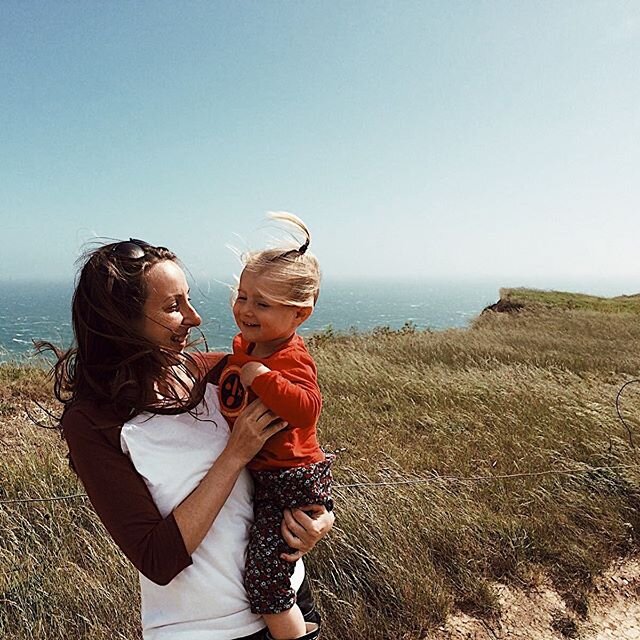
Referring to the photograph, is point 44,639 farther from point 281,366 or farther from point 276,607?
point 281,366

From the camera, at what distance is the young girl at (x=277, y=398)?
1.57 metres

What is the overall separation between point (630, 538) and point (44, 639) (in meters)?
3.92

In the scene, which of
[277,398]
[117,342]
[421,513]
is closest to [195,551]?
[277,398]

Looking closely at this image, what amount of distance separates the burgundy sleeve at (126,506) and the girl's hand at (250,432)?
22cm

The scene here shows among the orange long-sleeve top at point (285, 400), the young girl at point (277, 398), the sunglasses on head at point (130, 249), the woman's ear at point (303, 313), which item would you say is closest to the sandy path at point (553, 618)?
the young girl at point (277, 398)

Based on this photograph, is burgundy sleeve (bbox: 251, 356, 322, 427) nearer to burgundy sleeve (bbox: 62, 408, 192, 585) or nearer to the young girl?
the young girl

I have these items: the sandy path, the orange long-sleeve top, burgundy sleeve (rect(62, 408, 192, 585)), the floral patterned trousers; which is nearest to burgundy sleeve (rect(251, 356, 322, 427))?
the orange long-sleeve top

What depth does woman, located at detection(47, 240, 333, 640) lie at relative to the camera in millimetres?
1384

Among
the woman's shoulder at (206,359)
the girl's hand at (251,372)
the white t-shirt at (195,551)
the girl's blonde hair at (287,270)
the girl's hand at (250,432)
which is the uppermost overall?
the girl's blonde hair at (287,270)

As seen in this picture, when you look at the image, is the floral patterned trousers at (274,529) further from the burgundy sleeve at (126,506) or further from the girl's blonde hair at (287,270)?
the girl's blonde hair at (287,270)

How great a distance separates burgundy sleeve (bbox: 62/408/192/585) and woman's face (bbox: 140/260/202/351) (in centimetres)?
30

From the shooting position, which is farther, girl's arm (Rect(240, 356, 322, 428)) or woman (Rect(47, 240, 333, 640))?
girl's arm (Rect(240, 356, 322, 428))

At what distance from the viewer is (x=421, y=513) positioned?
→ 3.94 metres

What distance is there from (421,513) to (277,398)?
8.93 feet
